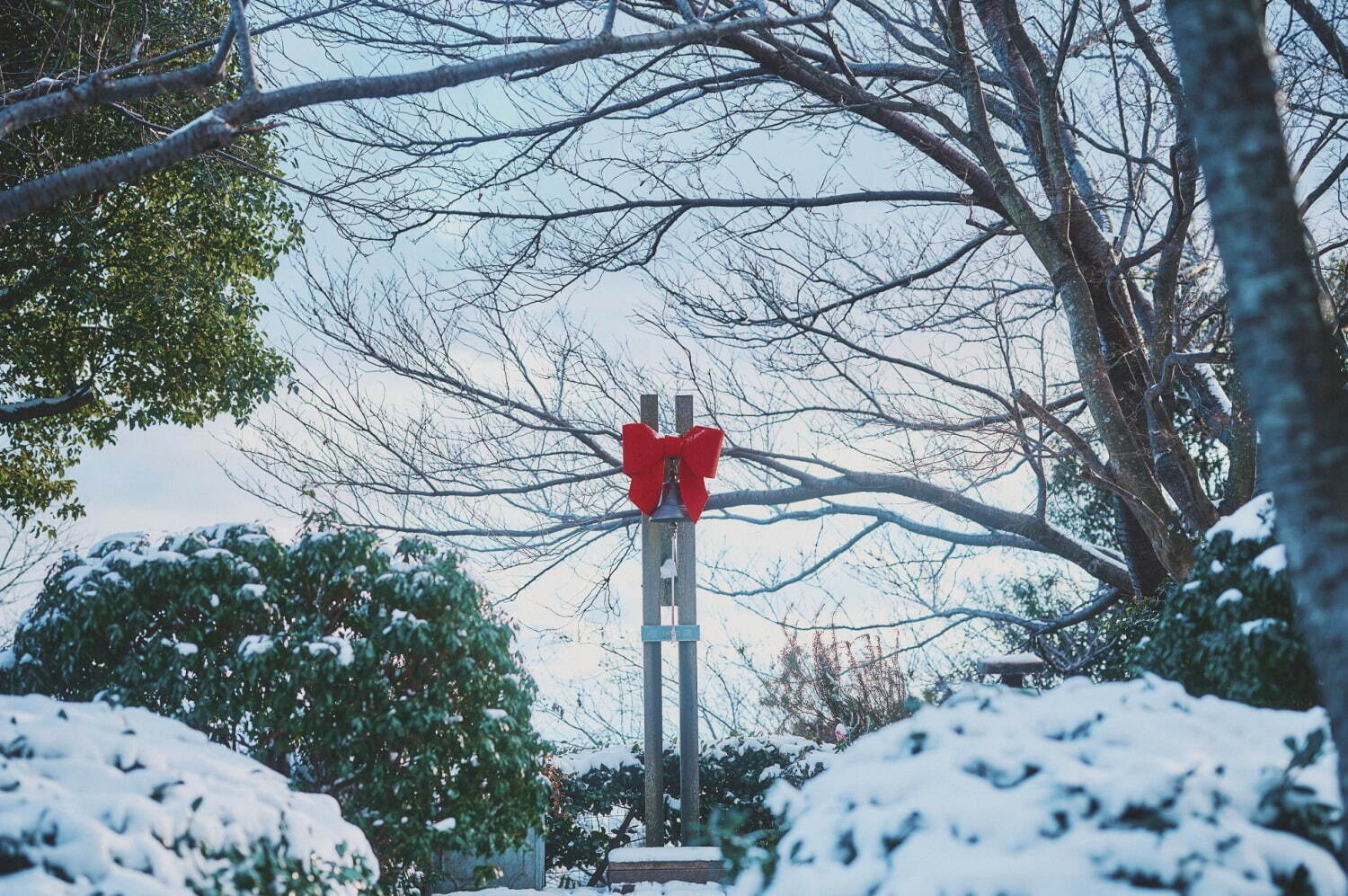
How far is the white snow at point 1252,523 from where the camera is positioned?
363 centimetres

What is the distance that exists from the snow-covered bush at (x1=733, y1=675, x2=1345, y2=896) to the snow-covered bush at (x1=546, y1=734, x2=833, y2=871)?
4864 mm

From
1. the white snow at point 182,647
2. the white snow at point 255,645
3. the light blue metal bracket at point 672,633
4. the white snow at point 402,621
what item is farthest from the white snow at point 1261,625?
the white snow at point 182,647

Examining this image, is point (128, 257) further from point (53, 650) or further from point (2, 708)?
point (2, 708)

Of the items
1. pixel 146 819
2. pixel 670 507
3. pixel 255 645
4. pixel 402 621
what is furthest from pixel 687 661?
pixel 146 819

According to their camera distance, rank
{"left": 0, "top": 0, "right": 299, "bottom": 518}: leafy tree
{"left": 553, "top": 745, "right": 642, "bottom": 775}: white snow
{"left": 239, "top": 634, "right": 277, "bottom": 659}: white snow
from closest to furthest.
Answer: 1. {"left": 239, "top": 634, "right": 277, "bottom": 659}: white snow
2. {"left": 553, "top": 745, "right": 642, "bottom": 775}: white snow
3. {"left": 0, "top": 0, "right": 299, "bottom": 518}: leafy tree

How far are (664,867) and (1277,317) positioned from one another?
4617 mm

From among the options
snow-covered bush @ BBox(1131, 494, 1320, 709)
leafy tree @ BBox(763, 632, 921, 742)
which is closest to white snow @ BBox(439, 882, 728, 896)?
snow-covered bush @ BBox(1131, 494, 1320, 709)

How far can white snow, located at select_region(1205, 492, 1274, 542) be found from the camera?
3.63 metres

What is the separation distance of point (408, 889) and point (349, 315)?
4.28 m

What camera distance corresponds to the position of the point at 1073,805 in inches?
79.6

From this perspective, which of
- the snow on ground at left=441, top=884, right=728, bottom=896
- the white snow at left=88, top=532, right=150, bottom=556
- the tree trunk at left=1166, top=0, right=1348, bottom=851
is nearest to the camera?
the tree trunk at left=1166, top=0, right=1348, bottom=851

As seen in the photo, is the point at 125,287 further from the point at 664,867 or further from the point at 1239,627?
the point at 1239,627

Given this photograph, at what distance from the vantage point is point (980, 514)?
876 cm

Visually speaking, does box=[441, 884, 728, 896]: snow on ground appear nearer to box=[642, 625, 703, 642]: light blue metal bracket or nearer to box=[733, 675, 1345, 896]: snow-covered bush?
box=[642, 625, 703, 642]: light blue metal bracket
